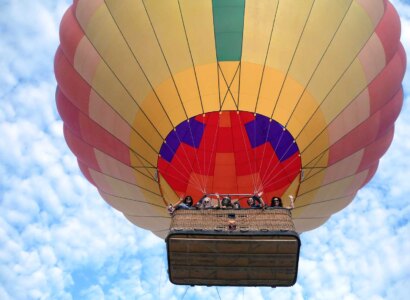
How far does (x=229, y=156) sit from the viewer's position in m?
10.1

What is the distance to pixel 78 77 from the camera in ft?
30.7

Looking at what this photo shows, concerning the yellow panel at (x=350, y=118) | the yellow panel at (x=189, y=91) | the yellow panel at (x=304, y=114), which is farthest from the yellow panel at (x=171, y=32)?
the yellow panel at (x=350, y=118)

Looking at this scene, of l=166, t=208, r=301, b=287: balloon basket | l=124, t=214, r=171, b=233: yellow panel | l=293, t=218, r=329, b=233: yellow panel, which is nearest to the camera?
l=166, t=208, r=301, b=287: balloon basket

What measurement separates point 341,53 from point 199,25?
2128 millimetres

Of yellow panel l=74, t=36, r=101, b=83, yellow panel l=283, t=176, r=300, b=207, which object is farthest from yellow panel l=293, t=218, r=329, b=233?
yellow panel l=74, t=36, r=101, b=83

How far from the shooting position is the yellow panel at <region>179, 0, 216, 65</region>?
841cm

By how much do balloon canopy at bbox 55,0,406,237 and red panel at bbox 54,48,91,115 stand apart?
0.03m

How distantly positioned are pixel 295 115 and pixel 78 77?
3.53 metres

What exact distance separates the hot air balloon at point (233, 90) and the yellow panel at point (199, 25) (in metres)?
0.01

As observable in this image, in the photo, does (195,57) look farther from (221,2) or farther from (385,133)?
(385,133)

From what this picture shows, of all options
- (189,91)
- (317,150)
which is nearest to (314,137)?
(317,150)

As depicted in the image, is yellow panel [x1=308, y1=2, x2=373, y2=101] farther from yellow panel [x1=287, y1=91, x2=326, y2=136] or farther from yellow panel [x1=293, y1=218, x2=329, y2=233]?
yellow panel [x1=293, y1=218, x2=329, y2=233]

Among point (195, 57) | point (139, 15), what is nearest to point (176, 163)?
point (195, 57)

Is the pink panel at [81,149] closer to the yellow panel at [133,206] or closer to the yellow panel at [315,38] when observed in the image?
the yellow panel at [133,206]
